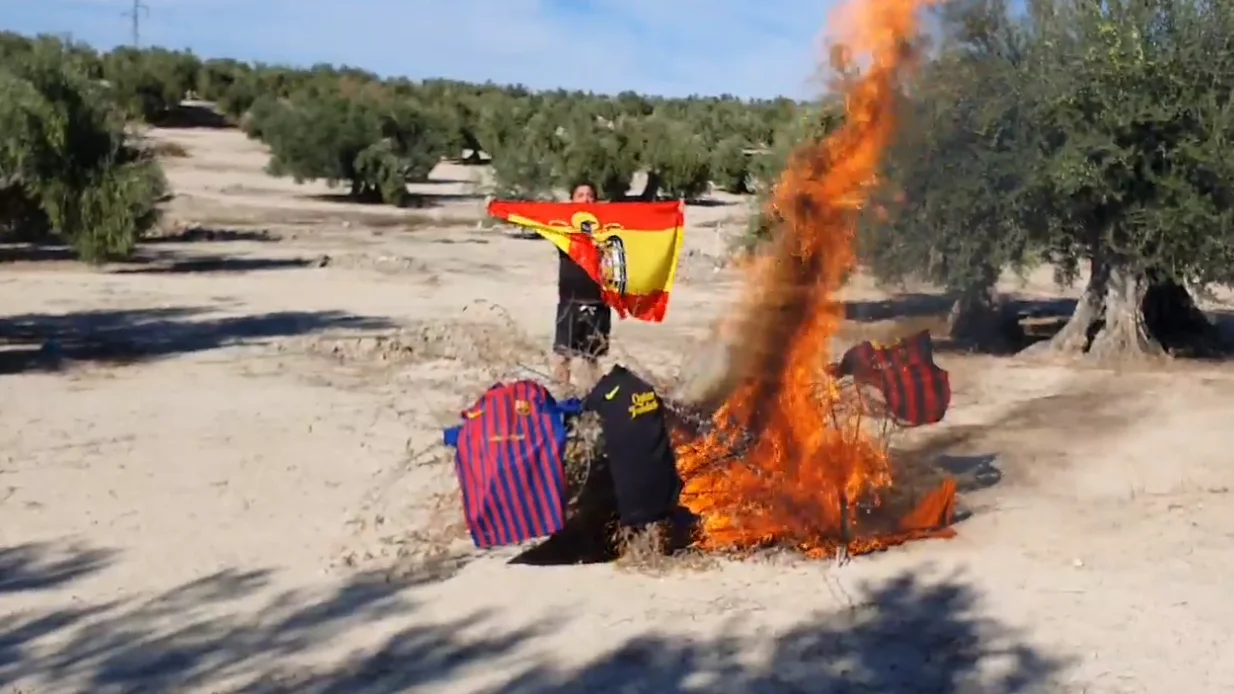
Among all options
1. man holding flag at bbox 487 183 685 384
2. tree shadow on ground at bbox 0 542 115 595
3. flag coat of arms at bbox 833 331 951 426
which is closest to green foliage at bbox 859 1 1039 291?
man holding flag at bbox 487 183 685 384

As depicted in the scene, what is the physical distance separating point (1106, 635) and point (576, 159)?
28276 mm

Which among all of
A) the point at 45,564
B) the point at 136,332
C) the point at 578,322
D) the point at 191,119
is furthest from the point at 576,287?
the point at 191,119

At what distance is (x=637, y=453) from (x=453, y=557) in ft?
4.07

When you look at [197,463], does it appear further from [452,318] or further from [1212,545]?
[452,318]

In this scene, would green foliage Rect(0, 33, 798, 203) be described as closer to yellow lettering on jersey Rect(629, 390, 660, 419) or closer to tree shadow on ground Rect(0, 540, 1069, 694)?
yellow lettering on jersey Rect(629, 390, 660, 419)

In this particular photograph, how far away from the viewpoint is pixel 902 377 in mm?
8742

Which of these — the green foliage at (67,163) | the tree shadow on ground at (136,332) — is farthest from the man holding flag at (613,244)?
the green foliage at (67,163)

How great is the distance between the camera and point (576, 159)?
3456 cm

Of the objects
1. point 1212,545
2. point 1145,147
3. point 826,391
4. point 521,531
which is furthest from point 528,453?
point 1145,147

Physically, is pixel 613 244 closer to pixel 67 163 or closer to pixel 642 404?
pixel 642 404

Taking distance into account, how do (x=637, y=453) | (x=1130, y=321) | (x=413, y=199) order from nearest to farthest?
(x=637, y=453), (x=1130, y=321), (x=413, y=199)

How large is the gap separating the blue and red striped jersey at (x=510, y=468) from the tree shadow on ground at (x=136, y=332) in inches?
289

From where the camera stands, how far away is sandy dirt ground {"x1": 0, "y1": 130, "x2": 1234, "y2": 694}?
6480 mm

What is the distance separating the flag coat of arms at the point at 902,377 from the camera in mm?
8688
